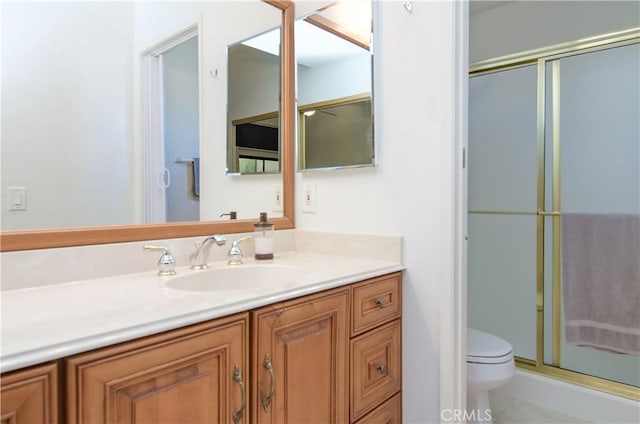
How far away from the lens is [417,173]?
132cm

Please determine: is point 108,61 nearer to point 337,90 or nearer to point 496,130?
point 337,90

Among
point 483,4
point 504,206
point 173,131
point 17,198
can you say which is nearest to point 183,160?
point 173,131

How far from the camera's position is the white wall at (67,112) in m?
1.00

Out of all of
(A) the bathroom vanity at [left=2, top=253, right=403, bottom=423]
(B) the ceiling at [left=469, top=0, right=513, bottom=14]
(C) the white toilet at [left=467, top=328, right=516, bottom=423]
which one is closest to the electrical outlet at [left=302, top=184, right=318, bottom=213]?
(A) the bathroom vanity at [left=2, top=253, right=403, bottom=423]

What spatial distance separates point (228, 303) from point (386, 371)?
2.29ft

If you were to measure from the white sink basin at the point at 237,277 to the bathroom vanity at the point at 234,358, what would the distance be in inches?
2.3

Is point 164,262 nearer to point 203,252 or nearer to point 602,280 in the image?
point 203,252

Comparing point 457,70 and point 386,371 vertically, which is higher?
point 457,70

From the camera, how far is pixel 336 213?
1.53 metres

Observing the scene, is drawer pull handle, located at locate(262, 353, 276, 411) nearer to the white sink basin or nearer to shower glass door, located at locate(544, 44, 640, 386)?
the white sink basin

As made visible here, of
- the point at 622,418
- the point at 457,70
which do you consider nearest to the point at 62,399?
the point at 457,70

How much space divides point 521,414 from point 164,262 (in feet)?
5.73

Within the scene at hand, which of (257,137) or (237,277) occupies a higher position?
(257,137)

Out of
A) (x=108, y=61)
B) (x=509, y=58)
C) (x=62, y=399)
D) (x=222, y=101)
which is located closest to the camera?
(x=62, y=399)
